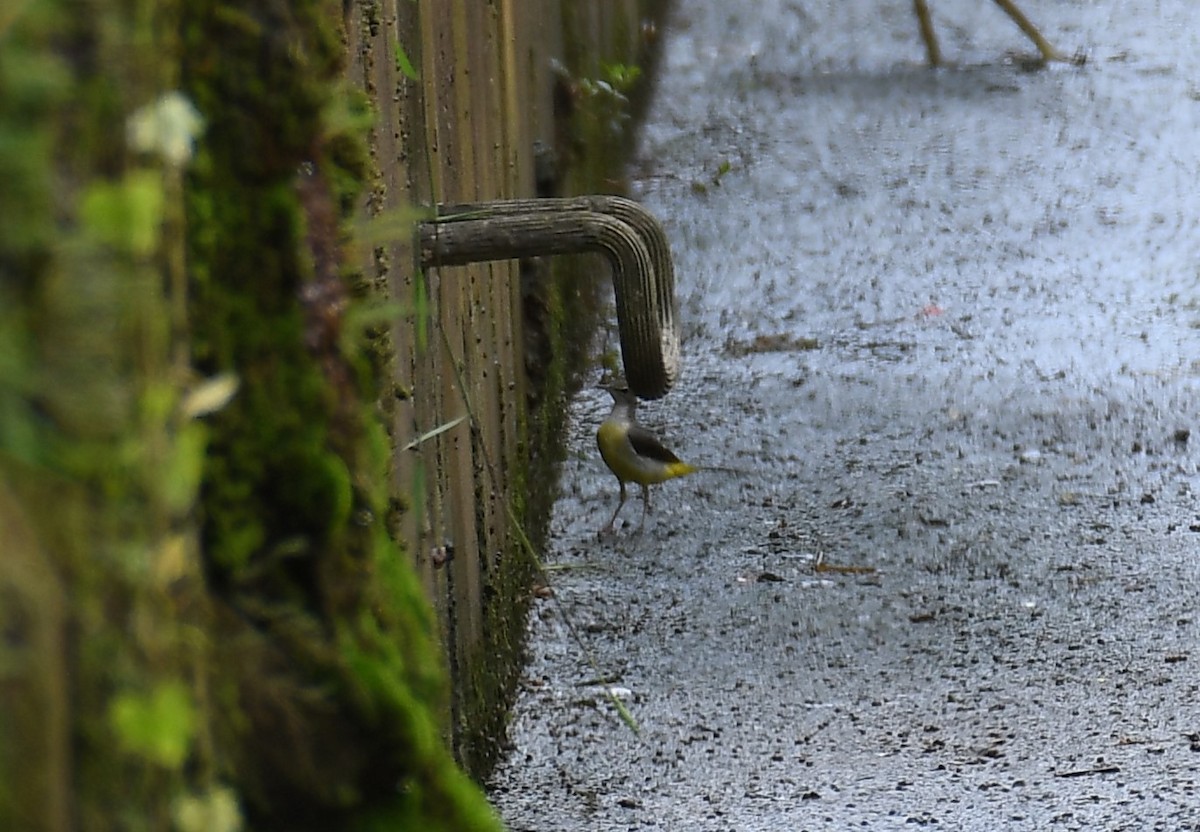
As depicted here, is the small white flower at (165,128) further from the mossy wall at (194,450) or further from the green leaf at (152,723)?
the green leaf at (152,723)

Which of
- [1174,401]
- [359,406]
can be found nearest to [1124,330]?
[1174,401]

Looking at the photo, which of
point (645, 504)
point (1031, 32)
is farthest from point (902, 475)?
point (1031, 32)

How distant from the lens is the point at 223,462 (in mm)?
877

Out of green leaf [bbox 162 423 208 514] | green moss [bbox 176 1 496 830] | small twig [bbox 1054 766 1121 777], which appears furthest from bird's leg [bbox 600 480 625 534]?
green leaf [bbox 162 423 208 514]

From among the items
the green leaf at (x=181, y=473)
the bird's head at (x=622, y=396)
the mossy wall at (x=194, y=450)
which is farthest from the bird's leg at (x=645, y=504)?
the green leaf at (x=181, y=473)

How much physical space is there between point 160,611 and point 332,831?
22cm

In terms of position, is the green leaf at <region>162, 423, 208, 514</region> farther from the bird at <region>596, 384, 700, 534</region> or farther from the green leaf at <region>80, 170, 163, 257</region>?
the bird at <region>596, 384, 700, 534</region>

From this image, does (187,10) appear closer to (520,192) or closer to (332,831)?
(332,831)

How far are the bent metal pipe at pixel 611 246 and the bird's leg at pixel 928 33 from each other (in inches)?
287

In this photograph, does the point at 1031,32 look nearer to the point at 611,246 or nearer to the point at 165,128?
the point at 611,246

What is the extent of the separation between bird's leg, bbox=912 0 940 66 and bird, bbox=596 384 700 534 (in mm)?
4857

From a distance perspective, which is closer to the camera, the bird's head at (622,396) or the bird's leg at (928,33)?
the bird's head at (622,396)

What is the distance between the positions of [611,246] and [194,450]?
164cm

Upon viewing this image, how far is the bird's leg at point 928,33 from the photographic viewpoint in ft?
31.0
